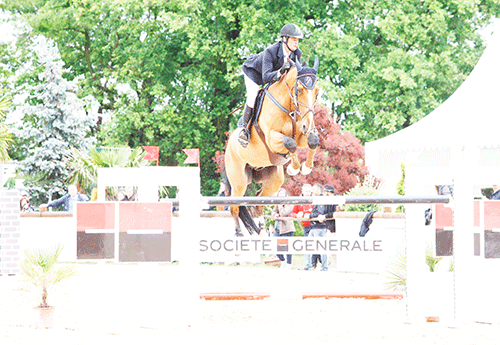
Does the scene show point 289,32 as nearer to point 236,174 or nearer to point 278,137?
point 278,137

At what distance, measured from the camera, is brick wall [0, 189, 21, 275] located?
946cm

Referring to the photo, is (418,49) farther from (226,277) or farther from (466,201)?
(466,201)

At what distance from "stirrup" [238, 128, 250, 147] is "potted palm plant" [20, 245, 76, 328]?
1655 mm


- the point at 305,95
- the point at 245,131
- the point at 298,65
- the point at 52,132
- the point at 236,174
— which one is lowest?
the point at 236,174

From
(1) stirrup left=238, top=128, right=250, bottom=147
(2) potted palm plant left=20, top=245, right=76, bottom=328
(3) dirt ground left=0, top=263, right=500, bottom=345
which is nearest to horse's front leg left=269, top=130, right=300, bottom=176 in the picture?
(1) stirrup left=238, top=128, right=250, bottom=147

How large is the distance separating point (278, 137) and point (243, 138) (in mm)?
549

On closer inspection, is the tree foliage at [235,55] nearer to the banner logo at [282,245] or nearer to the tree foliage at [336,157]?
the tree foliage at [336,157]

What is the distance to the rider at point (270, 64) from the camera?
5078 mm

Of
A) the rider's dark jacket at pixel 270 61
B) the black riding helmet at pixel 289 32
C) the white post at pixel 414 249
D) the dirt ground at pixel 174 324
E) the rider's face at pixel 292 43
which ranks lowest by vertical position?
the dirt ground at pixel 174 324

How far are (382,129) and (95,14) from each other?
854 cm

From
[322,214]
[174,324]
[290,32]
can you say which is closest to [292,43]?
[290,32]

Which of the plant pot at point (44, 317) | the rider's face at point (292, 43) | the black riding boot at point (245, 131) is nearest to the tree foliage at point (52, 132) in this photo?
the black riding boot at point (245, 131)

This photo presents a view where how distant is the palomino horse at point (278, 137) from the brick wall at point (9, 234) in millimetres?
4514

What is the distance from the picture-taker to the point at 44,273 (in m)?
5.18
